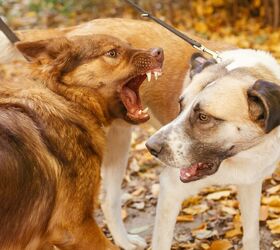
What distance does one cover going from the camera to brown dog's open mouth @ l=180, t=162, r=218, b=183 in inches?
127

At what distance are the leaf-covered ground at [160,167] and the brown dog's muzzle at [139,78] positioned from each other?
3.97 feet

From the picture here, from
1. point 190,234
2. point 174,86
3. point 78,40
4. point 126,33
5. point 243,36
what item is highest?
point 78,40

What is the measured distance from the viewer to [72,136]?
3238 millimetres

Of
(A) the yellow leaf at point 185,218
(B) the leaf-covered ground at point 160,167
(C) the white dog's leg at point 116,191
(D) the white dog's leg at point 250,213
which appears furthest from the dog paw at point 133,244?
(D) the white dog's leg at point 250,213

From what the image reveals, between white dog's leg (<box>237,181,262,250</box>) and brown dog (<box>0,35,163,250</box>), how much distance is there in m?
0.87

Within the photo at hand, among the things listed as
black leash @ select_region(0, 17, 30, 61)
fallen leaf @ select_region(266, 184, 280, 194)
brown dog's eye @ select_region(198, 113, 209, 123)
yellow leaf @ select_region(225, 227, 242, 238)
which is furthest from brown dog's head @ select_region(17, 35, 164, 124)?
fallen leaf @ select_region(266, 184, 280, 194)

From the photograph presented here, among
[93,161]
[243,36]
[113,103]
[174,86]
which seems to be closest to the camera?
[93,161]

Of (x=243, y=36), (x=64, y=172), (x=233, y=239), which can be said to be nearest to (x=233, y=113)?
(x=64, y=172)

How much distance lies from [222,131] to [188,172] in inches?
14.2

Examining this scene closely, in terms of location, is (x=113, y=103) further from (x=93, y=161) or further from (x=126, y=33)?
(x=126, y=33)

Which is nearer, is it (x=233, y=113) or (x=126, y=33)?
(x=233, y=113)

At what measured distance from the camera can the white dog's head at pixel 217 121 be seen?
119 inches

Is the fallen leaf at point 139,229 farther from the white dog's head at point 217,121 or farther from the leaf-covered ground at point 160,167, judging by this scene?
the white dog's head at point 217,121

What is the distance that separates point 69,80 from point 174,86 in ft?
2.74
